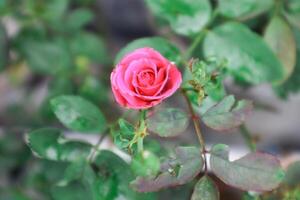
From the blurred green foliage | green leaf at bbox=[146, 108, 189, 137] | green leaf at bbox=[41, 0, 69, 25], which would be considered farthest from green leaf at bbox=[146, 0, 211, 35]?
green leaf at bbox=[41, 0, 69, 25]

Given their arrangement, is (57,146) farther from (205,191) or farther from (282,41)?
(282,41)

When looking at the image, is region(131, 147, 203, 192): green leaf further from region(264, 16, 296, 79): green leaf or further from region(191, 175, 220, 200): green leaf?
region(264, 16, 296, 79): green leaf

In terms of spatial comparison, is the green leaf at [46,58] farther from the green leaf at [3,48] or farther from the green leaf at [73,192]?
the green leaf at [73,192]

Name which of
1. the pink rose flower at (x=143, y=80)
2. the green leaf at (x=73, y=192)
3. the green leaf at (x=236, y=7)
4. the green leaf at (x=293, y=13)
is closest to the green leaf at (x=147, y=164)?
the pink rose flower at (x=143, y=80)

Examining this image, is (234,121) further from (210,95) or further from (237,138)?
(237,138)

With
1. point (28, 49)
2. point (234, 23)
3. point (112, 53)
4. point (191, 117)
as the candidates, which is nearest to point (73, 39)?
point (28, 49)

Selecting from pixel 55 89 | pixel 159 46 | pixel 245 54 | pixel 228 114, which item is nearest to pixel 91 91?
pixel 55 89
